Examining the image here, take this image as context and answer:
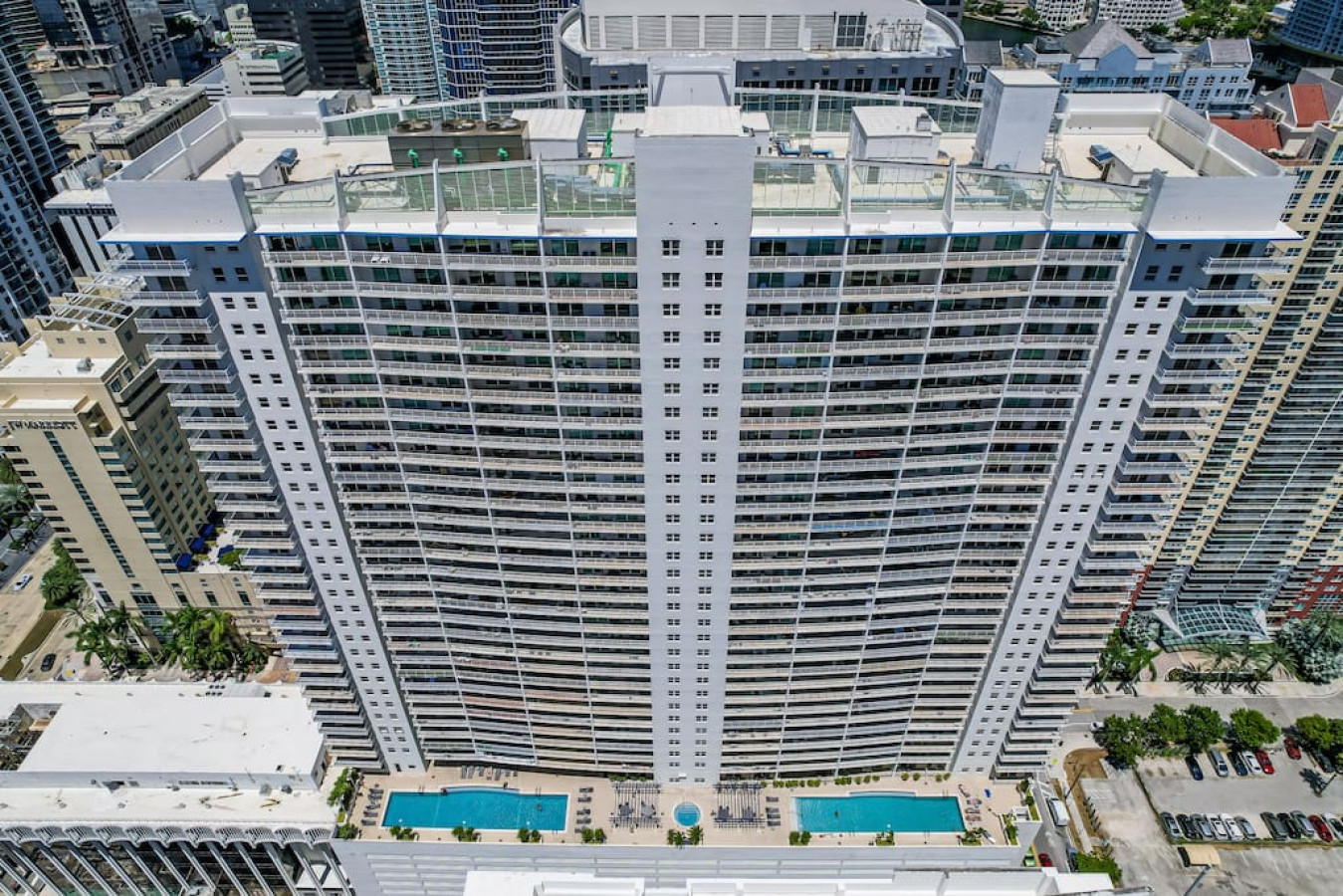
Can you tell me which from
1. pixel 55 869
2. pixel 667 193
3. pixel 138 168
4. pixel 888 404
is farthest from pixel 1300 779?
pixel 55 869

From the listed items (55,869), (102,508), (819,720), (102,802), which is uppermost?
(102,508)

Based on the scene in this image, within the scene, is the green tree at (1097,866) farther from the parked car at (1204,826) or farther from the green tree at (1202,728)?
the green tree at (1202,728)

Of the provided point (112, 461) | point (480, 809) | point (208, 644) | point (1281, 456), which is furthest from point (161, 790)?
point (1281, 456)

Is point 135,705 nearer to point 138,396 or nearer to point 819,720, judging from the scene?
point 138,396

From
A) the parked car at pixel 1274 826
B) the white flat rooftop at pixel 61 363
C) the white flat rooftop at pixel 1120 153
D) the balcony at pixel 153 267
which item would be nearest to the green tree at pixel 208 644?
the white flat rooftop at pixel 61 363

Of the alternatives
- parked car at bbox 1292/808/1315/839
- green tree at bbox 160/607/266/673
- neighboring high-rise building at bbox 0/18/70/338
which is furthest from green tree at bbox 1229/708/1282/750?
neighboring high-rise building at bbox 0/18/70/338

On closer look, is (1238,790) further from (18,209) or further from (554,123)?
(18,209)
